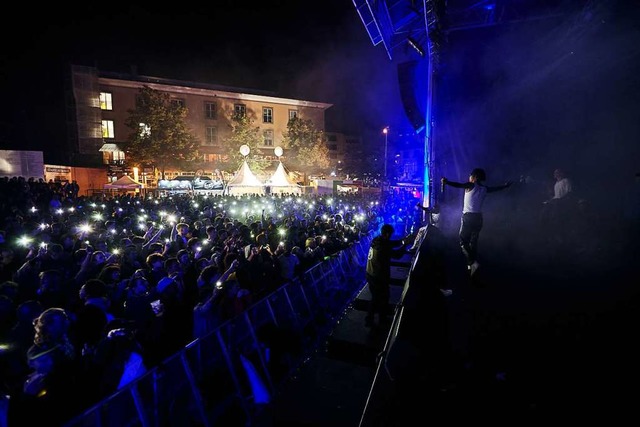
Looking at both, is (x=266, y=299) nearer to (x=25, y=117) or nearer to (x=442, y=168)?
(x=442, y=168)

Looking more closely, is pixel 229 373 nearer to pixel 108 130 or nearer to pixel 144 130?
pixel 144 130

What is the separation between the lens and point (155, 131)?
112ft

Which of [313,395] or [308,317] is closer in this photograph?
[313,395]

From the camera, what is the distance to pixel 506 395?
3018 millimetres

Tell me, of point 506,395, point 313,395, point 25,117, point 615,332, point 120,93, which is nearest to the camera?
point 506,395

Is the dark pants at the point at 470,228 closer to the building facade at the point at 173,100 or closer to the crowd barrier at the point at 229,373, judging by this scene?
the crowd barrier at the point at 229,373

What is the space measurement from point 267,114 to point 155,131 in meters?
16.0

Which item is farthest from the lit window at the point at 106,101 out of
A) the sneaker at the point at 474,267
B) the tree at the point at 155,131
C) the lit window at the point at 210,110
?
the sneaker at the point at 474,267

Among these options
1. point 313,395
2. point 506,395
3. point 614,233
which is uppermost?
point 614,233

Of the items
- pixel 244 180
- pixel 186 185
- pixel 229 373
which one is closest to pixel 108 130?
pixel 186 185

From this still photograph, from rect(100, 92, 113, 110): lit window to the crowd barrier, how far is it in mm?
39860

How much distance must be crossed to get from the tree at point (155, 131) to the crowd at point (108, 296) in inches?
968

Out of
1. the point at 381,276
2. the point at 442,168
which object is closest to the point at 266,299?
the point at 381,276

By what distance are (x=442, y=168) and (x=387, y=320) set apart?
4.85 m
